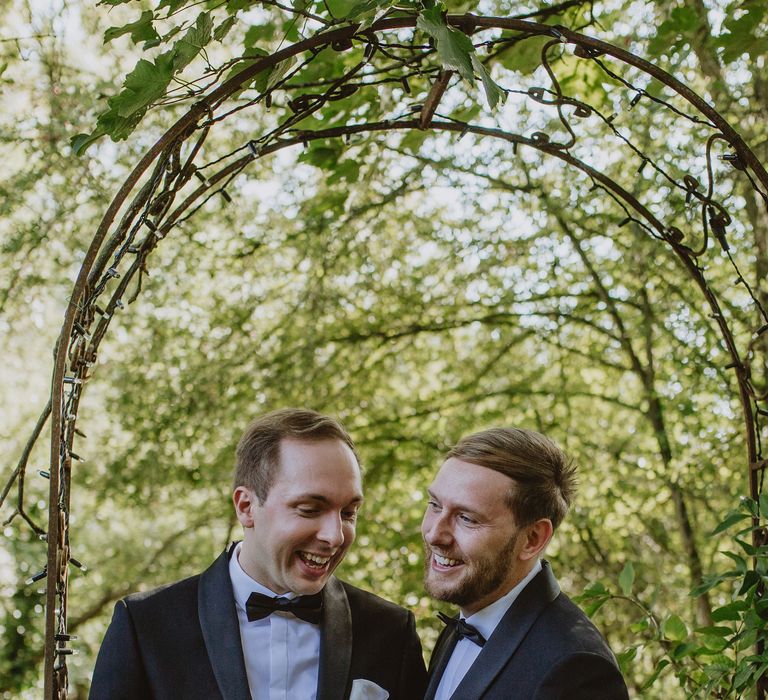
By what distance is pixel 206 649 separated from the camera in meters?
2.14

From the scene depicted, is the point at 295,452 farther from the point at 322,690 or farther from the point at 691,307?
the point at 691,307

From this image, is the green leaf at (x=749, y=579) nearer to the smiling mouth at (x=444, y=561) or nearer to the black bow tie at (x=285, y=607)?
the smiling mouth at (x=444, y=561)

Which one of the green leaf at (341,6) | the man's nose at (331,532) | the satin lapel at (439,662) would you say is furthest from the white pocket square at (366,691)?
the green leaf at (341,6)

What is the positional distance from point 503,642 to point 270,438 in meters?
0.73

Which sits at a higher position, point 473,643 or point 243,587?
point 243,587

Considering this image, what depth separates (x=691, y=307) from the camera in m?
4.96

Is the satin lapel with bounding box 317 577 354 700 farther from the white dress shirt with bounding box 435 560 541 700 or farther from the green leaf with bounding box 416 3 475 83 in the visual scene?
the green leaf with bounding box 416 3 475 83

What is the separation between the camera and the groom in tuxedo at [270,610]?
2100 millimetres

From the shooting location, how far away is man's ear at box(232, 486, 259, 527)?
226cm

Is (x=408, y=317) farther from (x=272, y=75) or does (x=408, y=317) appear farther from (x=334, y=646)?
(x=272, y=75)

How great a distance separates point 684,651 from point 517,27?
64.4 inches

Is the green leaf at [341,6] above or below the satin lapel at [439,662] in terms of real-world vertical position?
above

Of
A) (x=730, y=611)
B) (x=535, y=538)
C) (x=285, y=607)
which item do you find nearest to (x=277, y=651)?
(x=285, y=607)

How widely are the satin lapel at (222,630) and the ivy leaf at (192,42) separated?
1203 mm
